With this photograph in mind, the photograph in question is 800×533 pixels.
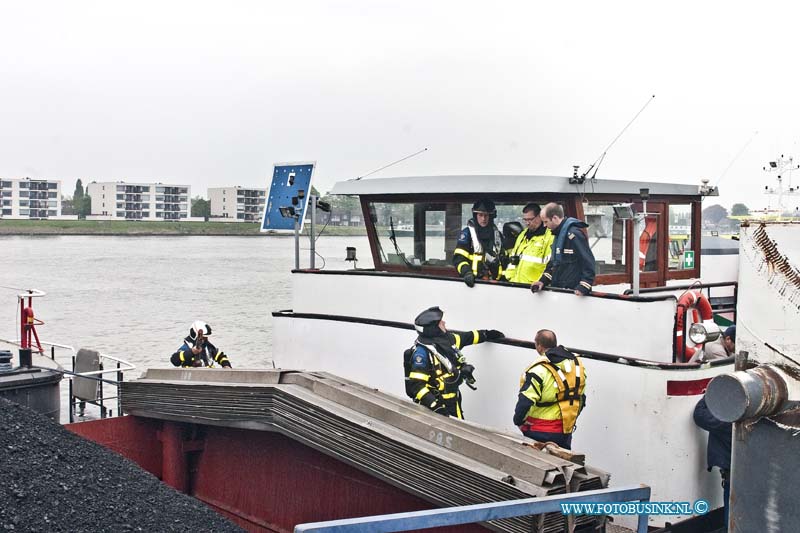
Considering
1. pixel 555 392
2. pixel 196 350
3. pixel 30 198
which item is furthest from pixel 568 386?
pixel 30 198

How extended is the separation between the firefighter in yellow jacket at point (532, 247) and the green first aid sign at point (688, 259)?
7.28 feet

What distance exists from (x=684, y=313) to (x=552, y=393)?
1.54 metres

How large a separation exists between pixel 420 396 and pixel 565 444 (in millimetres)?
1097

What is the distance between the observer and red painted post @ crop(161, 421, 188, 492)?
260 inches

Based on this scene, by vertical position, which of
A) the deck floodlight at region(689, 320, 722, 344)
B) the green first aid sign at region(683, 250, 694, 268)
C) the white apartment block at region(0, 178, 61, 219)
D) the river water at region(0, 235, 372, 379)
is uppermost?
the white apartment block at region(0, 178, 61, 219)

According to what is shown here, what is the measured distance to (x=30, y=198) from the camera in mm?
122625

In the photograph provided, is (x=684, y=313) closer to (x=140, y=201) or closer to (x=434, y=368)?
(x=434, y=368)

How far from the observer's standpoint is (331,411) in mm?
5355

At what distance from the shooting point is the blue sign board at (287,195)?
31.6ft

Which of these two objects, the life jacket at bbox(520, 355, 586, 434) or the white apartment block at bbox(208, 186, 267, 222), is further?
the white apartment block at bbox(208, 186, 267, 222)

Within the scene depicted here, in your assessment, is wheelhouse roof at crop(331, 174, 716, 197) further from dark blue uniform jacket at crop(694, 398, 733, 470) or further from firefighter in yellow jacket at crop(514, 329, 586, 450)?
dark blue uniform jacket at crop(694, 398, 733, 470)

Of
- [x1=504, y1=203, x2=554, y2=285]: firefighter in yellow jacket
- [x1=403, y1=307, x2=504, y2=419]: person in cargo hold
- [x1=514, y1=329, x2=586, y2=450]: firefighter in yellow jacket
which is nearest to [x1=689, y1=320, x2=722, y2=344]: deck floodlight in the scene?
[x1=514, y1=329, x2=586, y2=450]: firefighter in yellow jacket

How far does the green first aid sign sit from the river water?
381 centimetres

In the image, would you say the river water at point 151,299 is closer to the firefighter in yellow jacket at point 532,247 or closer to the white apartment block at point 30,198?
the firefighter in yellow jacket at point 532,247
